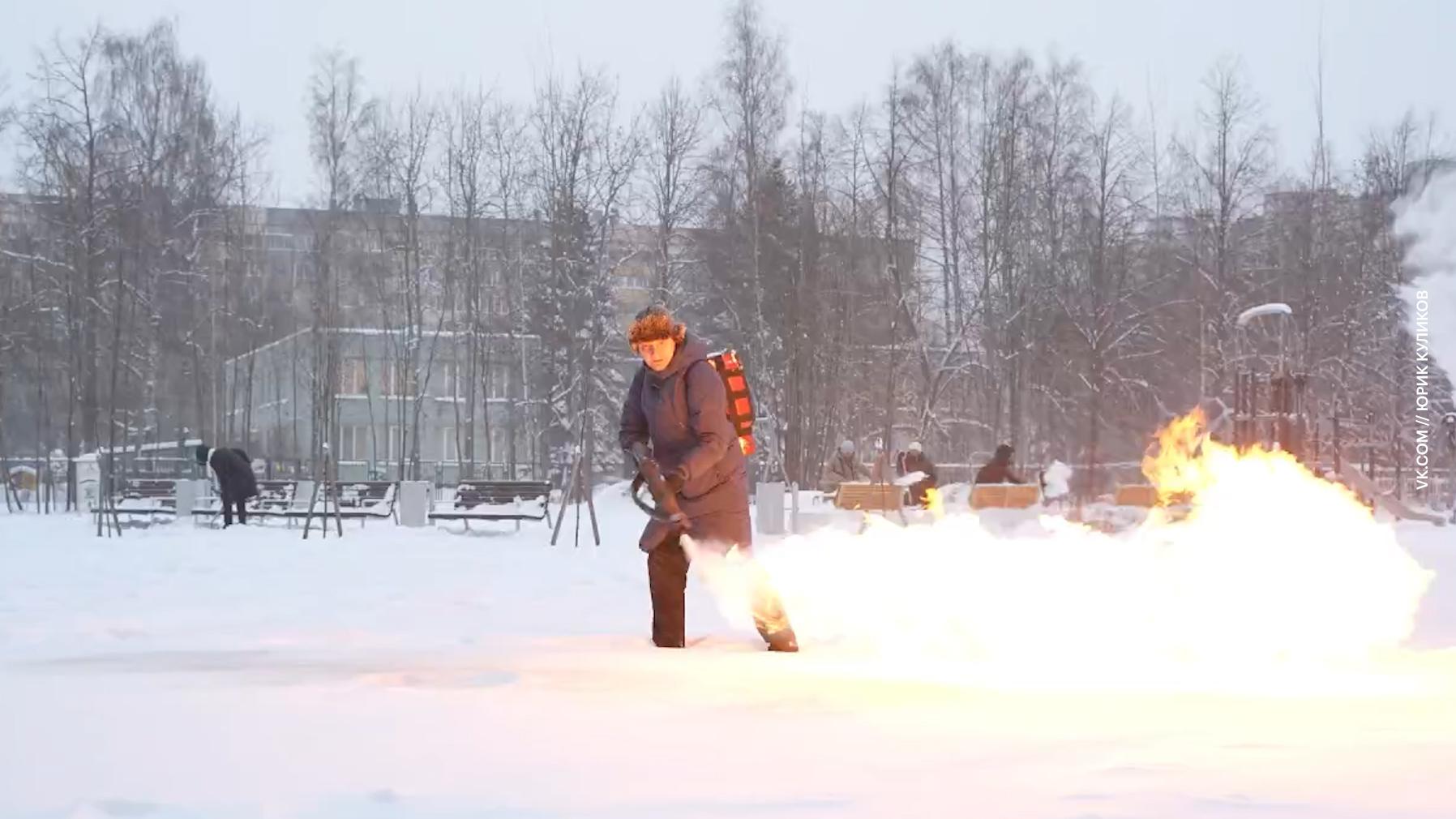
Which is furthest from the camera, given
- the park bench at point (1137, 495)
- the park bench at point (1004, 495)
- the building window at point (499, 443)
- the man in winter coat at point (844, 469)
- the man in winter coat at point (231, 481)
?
the building window at point (499, 443)

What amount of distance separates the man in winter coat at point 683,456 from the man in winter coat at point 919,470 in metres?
18.7

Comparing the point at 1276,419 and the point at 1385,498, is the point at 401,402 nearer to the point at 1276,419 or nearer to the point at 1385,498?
the point at 1385,498

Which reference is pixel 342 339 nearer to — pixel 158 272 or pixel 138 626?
pixel 158 272

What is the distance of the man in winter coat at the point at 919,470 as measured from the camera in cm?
2905

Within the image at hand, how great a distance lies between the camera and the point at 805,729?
5996mm

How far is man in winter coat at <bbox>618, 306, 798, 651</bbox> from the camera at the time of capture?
850cm

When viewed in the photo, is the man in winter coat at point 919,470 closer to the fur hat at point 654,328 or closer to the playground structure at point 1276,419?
the playground structure at point 1276,419

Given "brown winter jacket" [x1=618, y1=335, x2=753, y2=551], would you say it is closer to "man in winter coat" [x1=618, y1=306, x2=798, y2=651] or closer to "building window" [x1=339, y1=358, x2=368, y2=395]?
"man in winter coat" [x1=618, y1=306, x2=798, y2=651]

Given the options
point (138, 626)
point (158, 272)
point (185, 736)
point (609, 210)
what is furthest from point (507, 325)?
point (185, 736)

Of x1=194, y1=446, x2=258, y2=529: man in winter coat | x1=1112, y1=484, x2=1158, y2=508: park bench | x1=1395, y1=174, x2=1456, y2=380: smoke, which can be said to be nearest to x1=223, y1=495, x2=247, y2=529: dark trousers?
x1=194, y1=446, x2=258, y2=529: man in winter coat

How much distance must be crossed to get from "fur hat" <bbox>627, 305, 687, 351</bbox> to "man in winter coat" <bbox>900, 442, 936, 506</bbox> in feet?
62.7

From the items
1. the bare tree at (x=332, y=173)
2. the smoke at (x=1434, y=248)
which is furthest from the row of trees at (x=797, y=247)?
the smoke at (x=1434, y=248)

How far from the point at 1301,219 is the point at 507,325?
2337cm

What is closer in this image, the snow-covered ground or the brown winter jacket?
the snow-covered ground
